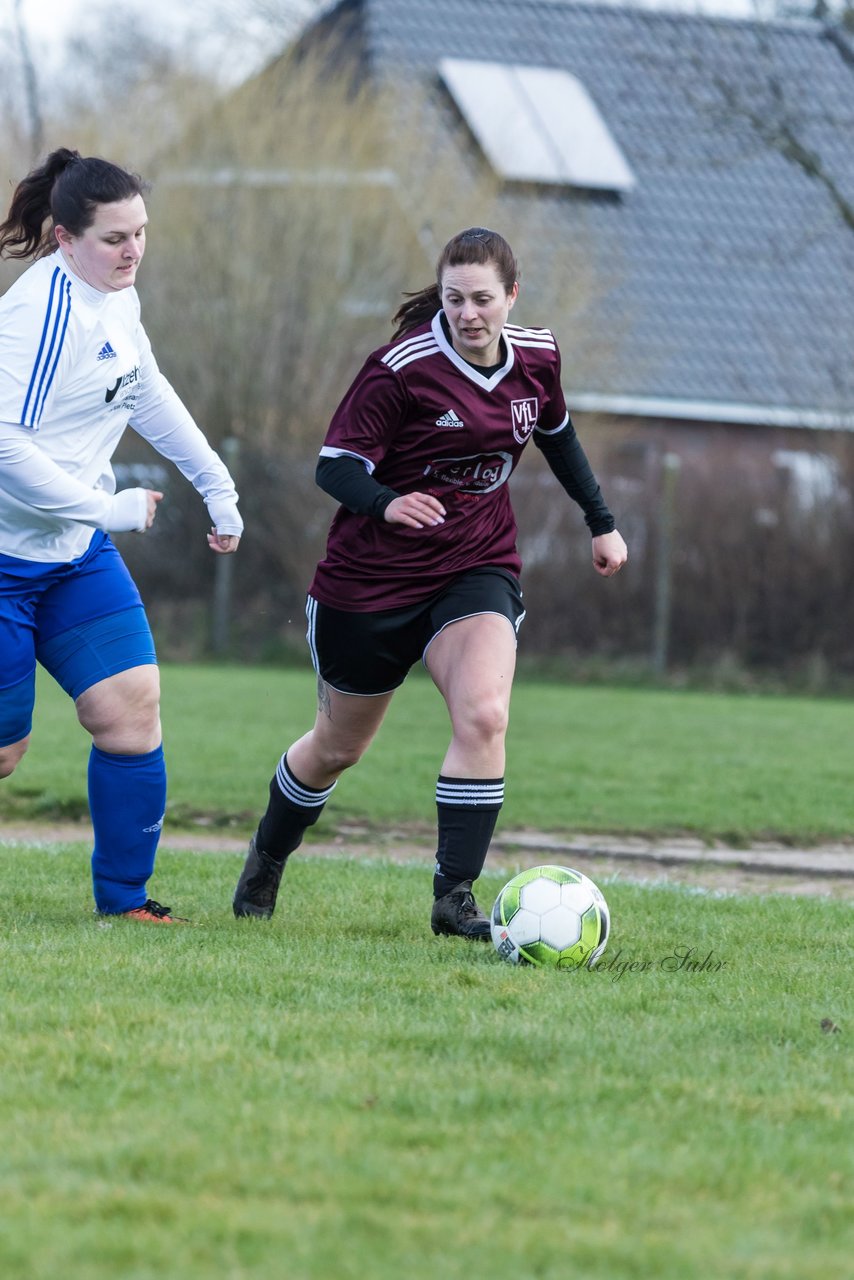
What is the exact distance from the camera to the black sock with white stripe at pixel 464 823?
5.19m

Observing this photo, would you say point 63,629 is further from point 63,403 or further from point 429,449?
point 429,449

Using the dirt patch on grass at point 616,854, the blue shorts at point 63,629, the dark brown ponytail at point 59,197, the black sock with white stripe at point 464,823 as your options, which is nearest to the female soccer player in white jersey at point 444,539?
the black sock with white stripe at point 464,823

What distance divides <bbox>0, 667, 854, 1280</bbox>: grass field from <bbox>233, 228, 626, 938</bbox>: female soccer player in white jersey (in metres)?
0.50

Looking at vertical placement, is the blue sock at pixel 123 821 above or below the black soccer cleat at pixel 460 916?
above

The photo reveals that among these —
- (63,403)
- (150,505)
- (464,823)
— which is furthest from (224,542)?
(464,823)

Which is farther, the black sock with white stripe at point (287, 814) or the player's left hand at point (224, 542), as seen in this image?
the black sock with white stripe at point (287, 814)

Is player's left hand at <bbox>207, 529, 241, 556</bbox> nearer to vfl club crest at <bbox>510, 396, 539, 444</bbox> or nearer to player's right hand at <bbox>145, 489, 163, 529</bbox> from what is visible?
player's right hand at <bbox>145, 489, 163, 529</bbox>

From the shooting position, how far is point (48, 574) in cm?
518

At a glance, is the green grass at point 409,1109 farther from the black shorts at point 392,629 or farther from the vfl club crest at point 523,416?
the vfl club crest at point 523,416

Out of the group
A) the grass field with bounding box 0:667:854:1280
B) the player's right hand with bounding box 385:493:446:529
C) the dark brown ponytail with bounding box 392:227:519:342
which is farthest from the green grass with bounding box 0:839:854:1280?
the dark brown ponytail with bounding box 392:227:519:342

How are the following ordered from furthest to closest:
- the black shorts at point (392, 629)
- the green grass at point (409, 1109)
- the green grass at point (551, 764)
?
the green grass at point (551, 764) < the black shorts at point (392, 629) < the green grass at point (409, 1109)

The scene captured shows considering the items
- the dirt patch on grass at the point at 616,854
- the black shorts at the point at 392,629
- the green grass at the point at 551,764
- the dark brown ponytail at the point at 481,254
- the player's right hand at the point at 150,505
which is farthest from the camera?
the green grass at the point at 551,764

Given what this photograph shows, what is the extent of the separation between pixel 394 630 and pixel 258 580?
14315 mm

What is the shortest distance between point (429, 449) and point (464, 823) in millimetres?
1133
